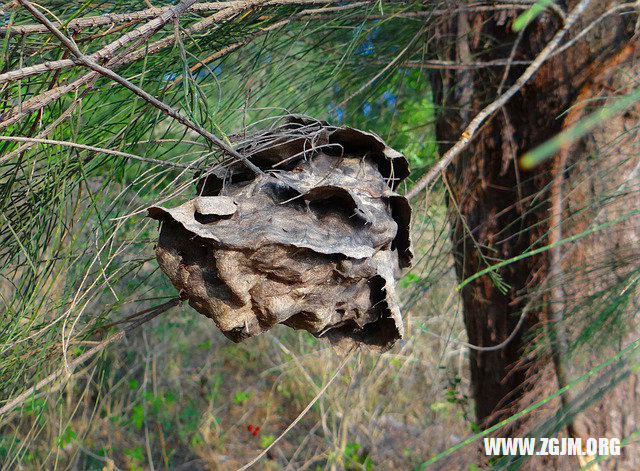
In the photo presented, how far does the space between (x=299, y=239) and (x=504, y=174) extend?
85cm

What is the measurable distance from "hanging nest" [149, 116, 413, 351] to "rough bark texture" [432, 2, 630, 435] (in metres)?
0.51

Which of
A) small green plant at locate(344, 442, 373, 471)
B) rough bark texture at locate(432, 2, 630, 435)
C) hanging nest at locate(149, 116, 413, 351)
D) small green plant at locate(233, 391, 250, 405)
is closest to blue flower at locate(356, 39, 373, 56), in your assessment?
rough bark texture at locate(432, 2, 630, 435)

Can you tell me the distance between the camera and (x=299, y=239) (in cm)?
52

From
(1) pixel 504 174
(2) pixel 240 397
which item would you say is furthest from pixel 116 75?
(2) pixel 240 397

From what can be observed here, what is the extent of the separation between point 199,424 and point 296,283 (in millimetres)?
2603

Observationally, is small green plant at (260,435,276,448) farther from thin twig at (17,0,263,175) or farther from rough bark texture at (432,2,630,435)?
Result: thin twig at (17,0,263,175)

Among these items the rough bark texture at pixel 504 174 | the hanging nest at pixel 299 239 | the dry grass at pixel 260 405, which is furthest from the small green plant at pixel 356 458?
the hanging nest at pixel 299 239

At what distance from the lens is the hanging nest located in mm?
515

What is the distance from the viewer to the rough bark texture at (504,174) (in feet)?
3.68

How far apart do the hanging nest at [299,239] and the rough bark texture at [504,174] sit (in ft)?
1.67

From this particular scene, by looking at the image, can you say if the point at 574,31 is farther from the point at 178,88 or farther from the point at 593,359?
the point at 178,88

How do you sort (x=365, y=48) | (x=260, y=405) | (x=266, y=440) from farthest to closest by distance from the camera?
(x=260, y=405)
(x=266, y=440)
(x=365, y=48)

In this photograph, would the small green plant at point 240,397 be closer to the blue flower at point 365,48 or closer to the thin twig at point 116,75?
the blue flower at point 365,48

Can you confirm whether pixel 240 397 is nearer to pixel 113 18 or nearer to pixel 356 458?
pixel 356 458
